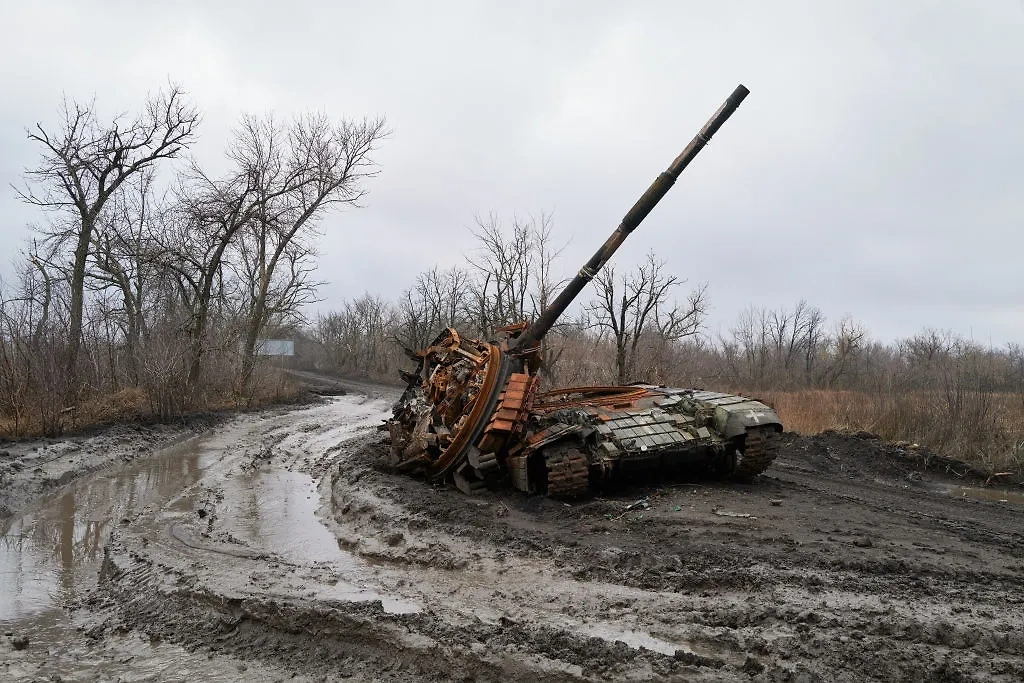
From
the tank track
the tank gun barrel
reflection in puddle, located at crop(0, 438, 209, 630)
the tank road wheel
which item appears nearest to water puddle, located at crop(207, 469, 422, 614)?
reflection in puddle, located at crop(0, 438, 209, 630)

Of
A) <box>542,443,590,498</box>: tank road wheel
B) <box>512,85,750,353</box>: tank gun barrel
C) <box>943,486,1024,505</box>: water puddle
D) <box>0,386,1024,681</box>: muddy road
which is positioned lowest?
<box>943,486,1024,505</box>: water puddle

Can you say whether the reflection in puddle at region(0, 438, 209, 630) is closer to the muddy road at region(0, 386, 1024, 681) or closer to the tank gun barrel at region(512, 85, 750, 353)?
the muddy road at region(0, 386, 1024, 681)

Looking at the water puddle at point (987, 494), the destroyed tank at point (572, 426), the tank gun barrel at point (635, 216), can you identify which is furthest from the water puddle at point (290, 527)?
Answer: the water puddle at point (987, 494)

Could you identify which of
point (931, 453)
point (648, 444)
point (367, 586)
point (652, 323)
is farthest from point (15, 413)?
point (652, 323)

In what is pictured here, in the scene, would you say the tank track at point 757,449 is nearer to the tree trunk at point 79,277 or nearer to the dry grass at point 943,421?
the dry grass at point 943,421

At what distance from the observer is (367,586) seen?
563 cm

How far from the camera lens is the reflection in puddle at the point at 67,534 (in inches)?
216

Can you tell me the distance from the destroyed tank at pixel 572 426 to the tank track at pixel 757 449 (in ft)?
0.05

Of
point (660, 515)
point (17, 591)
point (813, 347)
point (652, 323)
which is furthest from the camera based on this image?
point (813, 347)

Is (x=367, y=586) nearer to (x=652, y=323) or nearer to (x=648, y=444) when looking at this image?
(x=648, y=444)

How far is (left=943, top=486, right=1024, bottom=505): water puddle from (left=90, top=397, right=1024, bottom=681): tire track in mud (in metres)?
1.65

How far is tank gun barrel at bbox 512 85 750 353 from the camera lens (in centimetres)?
806

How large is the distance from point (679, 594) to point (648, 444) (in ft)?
10.6

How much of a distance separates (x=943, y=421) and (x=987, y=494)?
2928 mm
